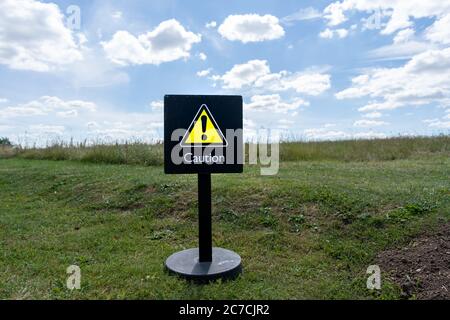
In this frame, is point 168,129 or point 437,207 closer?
Answer: point 168,129

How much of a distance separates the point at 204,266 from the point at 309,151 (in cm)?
908

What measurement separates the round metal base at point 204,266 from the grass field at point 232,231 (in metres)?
0.09

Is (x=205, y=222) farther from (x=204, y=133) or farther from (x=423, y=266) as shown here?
(x=423, y=266)

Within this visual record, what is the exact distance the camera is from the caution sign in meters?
3.67

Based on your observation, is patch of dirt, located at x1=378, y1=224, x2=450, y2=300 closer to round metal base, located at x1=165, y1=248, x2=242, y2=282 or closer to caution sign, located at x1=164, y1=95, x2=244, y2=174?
round metal base, located at x1=165, y1=248, x2=242, y2=282

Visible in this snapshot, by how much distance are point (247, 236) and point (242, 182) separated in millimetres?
1810

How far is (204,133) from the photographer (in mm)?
3684
